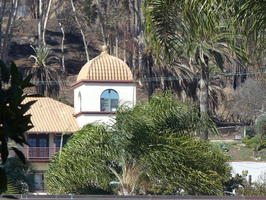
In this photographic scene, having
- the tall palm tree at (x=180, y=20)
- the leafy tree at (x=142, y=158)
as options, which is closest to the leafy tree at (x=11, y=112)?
the tall palm tree at (x=180, y=20)

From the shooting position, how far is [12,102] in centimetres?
615

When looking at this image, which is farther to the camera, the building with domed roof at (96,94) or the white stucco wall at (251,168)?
the building with domed roof at (96,94)

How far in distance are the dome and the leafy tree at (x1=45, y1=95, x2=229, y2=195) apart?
20.9 m

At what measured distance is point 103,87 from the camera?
59.4 metres

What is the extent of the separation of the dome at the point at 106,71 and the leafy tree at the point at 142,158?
822 inches

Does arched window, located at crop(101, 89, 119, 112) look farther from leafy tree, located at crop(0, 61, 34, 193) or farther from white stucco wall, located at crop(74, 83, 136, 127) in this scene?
leafy tree, located at crop(0, 61, 34, 193)

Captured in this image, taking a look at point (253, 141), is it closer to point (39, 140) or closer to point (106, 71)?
point (106, 71)

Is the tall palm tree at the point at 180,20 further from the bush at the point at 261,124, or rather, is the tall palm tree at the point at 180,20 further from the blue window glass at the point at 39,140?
the bush at the point at 261,124

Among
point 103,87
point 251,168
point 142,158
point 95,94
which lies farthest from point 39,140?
point 142,158

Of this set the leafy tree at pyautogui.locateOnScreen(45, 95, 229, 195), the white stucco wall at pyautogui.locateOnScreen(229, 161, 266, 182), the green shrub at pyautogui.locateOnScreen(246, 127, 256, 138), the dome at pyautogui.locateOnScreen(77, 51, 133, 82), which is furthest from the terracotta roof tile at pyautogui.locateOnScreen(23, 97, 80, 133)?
the leafy tree at pyautogui.locateOnScreen(45, 95, 229, 195)

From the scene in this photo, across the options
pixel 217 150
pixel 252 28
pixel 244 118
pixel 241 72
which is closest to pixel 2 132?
pixel 252 28

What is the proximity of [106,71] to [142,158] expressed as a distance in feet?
78.4

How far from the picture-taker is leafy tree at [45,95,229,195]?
36.3 m

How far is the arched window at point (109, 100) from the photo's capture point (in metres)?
59.1
